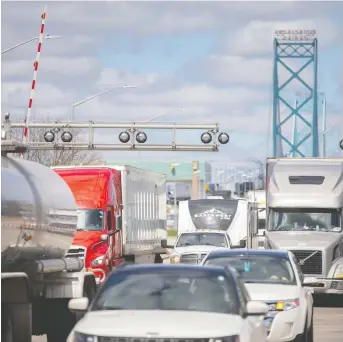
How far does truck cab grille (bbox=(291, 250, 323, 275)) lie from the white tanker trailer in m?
12.2

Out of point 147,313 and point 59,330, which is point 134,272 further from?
point 59,330

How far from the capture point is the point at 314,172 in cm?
3241

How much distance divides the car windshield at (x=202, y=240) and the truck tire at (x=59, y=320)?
21.6 m

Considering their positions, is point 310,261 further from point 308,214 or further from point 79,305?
point 79,305

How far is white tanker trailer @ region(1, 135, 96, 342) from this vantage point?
624 inches

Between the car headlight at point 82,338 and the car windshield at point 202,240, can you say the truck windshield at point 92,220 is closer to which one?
the car windshield at point 202,240

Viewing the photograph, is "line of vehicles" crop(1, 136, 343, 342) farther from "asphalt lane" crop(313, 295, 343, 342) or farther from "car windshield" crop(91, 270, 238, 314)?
"asphalt lane" crop(313, 295, 343, 342)

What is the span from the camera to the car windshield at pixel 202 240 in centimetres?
4047

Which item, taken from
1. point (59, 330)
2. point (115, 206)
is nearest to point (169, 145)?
point (115, 206)

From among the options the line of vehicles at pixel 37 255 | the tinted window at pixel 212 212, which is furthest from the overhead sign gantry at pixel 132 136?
the line of vehicles at pixel 37 255

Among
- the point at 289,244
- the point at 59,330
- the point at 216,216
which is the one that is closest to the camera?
the point at 59,330

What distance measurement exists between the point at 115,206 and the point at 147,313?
20569 millimetres

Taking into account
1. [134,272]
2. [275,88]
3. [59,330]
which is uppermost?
[275,88]

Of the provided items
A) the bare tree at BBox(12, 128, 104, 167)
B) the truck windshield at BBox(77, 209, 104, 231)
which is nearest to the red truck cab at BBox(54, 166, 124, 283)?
the truck windshield at BBox(77, 209, 104, 231)
